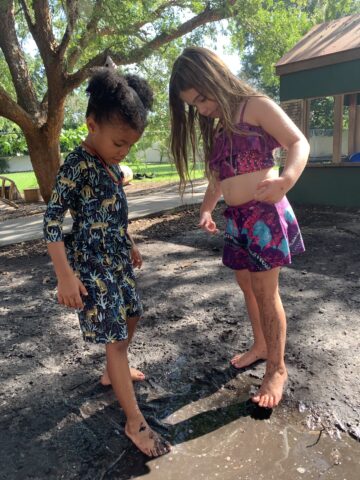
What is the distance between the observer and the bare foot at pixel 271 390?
2043 mm

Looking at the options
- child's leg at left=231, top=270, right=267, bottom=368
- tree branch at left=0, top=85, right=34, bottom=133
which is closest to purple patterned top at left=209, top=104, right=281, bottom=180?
child's leg at left=231, top=270, right=267, bottom=368

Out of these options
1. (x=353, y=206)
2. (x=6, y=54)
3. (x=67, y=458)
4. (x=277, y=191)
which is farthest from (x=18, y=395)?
(x=6, y=54)

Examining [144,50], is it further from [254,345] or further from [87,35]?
[254,345]

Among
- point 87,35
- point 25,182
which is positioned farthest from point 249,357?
point 25,182

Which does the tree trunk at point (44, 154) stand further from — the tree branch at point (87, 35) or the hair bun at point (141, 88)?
the hair bun at point (141, 88)

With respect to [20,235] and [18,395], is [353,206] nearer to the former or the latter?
[20,235]

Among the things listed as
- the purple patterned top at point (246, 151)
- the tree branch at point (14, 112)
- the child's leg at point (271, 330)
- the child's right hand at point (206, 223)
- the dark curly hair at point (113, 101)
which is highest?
the tree branch at point (14, 112)

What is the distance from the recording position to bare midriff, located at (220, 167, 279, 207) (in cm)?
200

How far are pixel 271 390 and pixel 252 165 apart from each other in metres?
1.06

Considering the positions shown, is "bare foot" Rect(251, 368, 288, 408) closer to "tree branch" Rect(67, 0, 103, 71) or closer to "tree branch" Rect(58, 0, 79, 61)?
"tree branch" Rect(67, 0, 103, 71)

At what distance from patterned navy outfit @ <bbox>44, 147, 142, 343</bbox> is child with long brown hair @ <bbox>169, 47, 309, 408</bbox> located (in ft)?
1.75

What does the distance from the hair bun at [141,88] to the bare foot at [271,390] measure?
1.39 metres

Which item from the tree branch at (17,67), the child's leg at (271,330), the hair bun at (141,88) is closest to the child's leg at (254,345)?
the child's leg at (271,330)

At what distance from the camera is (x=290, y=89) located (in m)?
8.55
